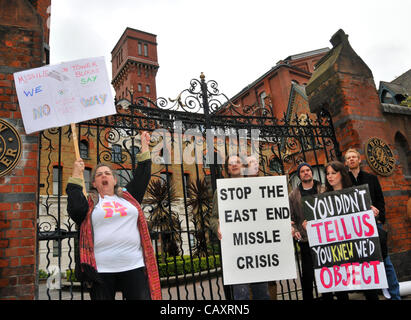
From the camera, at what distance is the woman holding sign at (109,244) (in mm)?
2740

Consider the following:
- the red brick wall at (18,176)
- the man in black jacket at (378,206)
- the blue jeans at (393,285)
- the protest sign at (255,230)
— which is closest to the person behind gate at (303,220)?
the protest sign at (255,230)

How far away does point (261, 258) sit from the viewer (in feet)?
11.4

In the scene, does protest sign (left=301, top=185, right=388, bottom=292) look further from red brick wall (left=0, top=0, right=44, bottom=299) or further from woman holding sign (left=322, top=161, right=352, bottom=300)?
red brick wall (left=0, top=0, right=44, bottom=299)

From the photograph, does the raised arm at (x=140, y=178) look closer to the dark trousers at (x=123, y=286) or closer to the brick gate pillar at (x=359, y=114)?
the dark trousers at (x=123, y=286)

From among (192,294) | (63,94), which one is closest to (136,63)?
(192,294)

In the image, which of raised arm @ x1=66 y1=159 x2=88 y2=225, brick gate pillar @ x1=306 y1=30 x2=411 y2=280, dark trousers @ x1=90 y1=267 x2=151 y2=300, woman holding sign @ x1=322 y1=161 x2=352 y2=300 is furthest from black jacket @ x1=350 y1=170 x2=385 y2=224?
raised arm @ x1=66 y1=159 x2=88 y2=225

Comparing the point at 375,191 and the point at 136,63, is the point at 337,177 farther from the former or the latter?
the point at 136,63

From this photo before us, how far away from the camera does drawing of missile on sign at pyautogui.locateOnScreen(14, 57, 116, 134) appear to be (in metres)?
3.35

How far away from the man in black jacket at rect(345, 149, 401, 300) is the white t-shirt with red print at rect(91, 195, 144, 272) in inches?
105

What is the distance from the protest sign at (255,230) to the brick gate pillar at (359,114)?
7.88ft

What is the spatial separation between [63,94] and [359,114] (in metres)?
4.69

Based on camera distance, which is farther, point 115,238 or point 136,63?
point 136,63

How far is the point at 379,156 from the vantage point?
536cm
